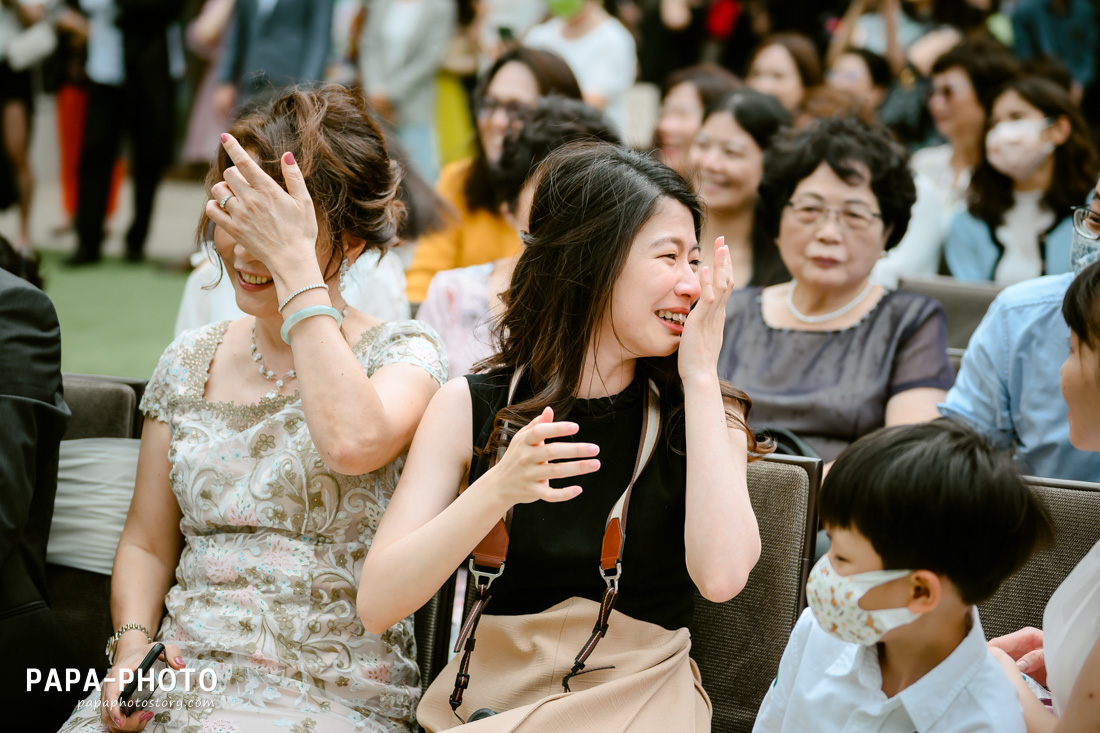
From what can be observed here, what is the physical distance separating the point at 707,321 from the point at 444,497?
1.66 ft

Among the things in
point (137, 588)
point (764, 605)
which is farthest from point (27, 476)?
point (764, 605)

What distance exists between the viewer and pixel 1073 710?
139 cm

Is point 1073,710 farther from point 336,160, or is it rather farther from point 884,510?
point 336,160

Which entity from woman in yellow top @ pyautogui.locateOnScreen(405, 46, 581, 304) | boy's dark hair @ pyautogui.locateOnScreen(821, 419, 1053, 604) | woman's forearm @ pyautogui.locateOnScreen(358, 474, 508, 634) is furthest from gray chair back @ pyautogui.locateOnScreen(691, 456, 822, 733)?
woman in yellow top @ pyautogui.locateOnScreen(405, 46, 581, 304)

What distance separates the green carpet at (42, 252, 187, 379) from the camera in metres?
4.93

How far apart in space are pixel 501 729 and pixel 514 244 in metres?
2.39

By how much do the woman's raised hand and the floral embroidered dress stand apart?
0.42 meters

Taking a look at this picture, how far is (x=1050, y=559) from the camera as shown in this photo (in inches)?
72.3

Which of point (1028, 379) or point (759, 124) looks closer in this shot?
point (1028, 379)

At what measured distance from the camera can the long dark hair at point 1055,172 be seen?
3955 millimetres

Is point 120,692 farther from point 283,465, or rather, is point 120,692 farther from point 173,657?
point 283,465

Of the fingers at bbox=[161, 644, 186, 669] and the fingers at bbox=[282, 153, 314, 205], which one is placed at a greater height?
the fingers at bbox=[282, 153, 314, 205]

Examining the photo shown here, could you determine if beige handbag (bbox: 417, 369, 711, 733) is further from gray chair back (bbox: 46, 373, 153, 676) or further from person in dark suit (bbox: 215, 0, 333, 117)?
person in dark suit (bbox: 215, 0, 333, 117)

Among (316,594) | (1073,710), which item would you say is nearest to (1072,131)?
(1073,710)
